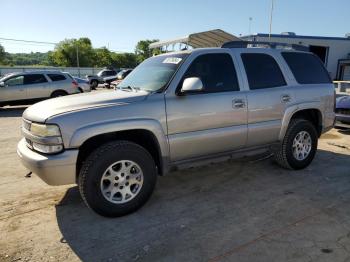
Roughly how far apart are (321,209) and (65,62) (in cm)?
9143

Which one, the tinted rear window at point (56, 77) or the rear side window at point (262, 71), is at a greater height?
the rear side window at point (262, 71)

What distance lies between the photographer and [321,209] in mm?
4023

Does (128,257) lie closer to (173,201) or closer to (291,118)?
(173,201)

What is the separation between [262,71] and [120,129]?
241 centimetres

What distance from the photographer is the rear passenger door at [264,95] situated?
476cm

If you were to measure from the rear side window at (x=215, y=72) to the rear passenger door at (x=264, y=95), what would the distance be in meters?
0.25

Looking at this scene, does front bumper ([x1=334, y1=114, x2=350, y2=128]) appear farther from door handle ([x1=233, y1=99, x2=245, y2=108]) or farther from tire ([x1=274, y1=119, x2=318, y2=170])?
door handle ([x1=233, y1=99, x2=245, y2=108])

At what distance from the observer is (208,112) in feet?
14.1

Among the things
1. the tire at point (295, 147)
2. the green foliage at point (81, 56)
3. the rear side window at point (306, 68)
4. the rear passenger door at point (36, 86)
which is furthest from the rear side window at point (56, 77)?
the green foliage at point (81, 56)

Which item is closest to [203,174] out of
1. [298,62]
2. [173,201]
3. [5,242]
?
[173,201]

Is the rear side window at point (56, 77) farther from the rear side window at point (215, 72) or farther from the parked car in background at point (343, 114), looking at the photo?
the rear side window at point (215, 72)

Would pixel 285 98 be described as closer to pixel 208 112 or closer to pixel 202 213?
pixel 208 112

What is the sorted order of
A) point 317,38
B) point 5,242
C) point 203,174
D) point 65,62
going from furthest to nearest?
point 65,62
point 317,38
point 203,174
point 5,242

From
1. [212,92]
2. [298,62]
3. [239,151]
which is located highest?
[298,62]
